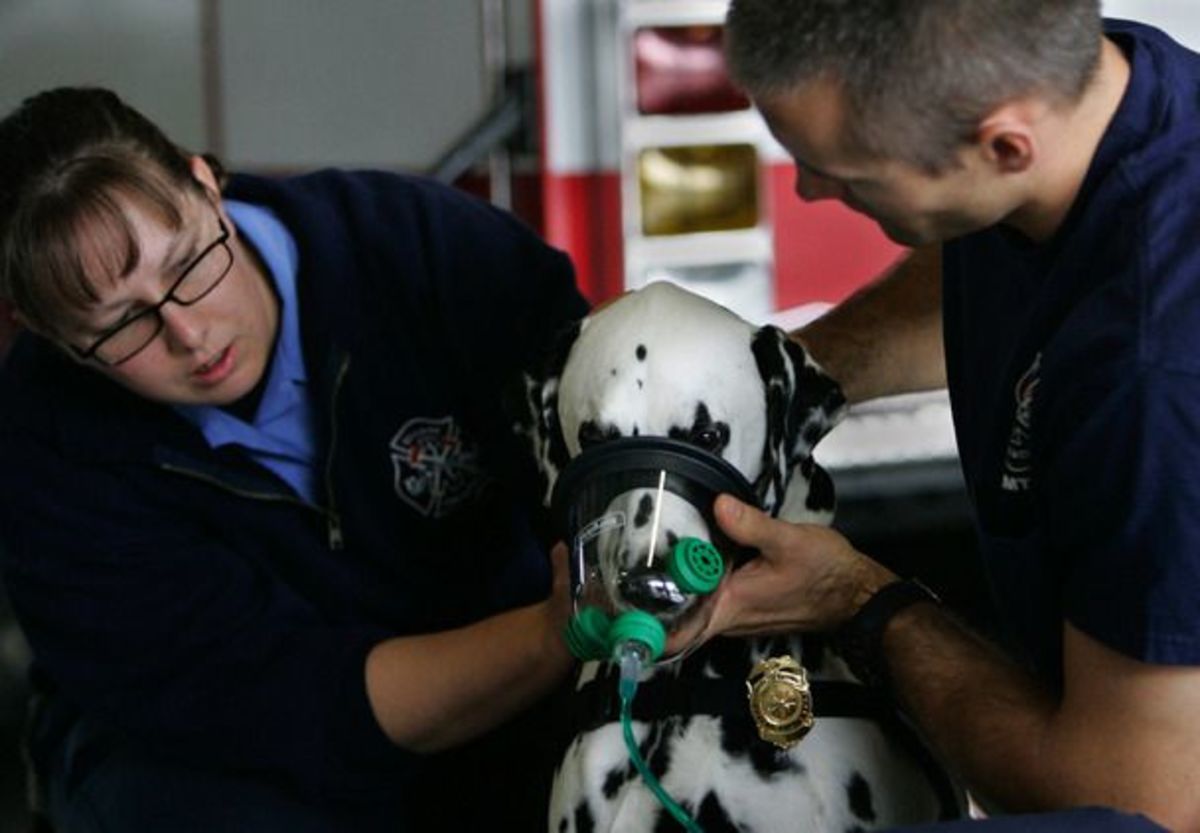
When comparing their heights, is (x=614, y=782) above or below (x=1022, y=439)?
below

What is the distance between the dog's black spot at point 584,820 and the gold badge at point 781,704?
0.75 ft

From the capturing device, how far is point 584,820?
243 centimetres

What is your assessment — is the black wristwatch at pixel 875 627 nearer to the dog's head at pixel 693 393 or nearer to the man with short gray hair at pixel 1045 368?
the man with short gray hair at pixel 1045 368

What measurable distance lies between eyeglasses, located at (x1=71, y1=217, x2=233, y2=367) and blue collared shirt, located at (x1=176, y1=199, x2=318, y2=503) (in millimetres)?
194

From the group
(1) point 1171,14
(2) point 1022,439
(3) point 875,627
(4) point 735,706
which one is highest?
(1) point 1171,14

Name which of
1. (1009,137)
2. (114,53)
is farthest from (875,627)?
(114,53)

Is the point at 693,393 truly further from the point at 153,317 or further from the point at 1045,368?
the point at 153,317

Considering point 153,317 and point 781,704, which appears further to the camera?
point 153,317

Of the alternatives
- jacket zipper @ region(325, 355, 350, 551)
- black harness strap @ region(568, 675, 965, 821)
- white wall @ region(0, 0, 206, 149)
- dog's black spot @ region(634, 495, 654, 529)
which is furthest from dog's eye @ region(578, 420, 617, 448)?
white wall @ region(0, 0, 206, 149)

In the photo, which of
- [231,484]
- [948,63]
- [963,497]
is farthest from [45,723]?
[948,63]

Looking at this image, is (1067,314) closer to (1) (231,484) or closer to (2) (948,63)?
(2) (948,63)

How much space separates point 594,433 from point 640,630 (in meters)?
0.30

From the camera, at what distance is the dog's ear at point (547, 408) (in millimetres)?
2541

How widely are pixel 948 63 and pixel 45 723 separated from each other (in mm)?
1940
